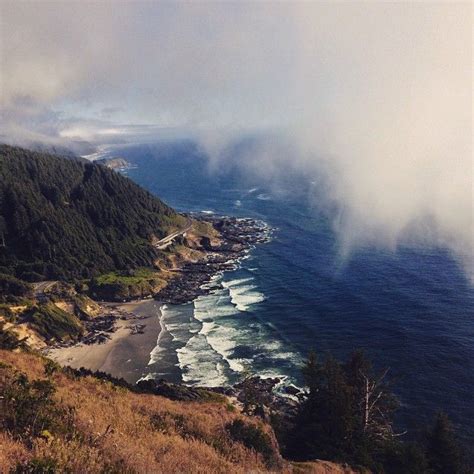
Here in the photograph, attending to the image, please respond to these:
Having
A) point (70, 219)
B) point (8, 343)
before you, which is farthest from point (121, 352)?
point (70, 219)

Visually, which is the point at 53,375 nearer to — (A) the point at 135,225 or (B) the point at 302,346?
(B) the point at 302,346

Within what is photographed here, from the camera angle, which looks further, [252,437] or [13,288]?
[13,288]

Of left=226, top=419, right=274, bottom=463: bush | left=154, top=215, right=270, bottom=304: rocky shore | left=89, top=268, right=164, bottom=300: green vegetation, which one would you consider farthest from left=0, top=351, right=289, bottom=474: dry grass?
left=89, top=268, right=164, bottom=300: green vegetation

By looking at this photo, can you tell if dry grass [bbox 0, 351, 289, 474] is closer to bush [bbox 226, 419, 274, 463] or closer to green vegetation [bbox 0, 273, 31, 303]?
bush [bbox 226, 419, 274, 463]

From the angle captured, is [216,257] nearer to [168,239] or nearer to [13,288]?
[168,239]

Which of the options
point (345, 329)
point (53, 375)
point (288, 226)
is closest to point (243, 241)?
point (288, 226)

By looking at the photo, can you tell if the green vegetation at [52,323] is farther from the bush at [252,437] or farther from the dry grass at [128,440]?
the bush at [252,437]

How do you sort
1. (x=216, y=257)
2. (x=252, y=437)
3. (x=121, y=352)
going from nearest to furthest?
(x=252, y=437), (x=121, y=352), (x=216, y=257)
